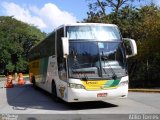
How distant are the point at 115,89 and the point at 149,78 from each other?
1823cm

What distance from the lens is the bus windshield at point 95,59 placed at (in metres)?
15.2

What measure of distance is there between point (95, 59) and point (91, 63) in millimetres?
219

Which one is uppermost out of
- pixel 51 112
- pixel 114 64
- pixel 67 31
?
pixel 67 31

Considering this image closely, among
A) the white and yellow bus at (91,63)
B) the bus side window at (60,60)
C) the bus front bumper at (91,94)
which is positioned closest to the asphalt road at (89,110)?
the bus front bumper at (91,94)

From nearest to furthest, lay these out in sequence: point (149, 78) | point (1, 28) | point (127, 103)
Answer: point (127, 103) < point (149, 78) < point (1, 28)

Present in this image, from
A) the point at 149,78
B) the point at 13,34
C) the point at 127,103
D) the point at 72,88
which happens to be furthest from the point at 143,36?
the point at 13,34

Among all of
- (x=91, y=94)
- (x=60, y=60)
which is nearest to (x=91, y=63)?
(x=91, y=94)

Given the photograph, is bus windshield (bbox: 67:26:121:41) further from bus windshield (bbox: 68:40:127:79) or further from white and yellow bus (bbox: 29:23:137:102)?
bus windshield (bbox: 68:40:127:79)

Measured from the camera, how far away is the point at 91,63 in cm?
1543

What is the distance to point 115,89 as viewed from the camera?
15266 millimetres

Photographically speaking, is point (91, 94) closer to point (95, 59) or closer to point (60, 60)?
point (95, 59)

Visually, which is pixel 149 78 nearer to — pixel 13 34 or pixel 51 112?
pixel 51 112

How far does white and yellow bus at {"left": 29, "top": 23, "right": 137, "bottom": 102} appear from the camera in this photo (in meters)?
15.0

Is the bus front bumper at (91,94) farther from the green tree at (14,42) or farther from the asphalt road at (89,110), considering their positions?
the green tree at (14,42)
